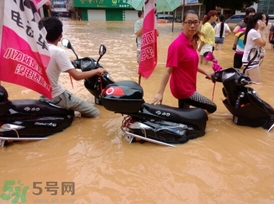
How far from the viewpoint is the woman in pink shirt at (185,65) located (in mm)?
2992

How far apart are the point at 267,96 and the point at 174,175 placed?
11.5 ft

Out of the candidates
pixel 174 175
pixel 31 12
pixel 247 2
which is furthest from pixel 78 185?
pixel 247 2

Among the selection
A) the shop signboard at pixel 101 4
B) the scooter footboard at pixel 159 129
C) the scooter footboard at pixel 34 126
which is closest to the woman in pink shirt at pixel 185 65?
the scooter footboard at pixel 159 129

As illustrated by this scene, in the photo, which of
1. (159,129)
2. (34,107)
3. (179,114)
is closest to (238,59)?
(179,114)

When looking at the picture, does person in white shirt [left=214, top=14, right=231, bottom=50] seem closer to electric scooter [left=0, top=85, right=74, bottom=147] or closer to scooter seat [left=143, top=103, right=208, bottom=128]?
scooter seat [left=143, top=103, right=208, bottom=128]

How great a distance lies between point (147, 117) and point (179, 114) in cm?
40

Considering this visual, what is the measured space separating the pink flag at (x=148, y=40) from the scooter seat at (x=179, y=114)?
26.0 inches

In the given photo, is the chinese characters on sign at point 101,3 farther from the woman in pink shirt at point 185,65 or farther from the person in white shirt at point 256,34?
the woman in pink shirt at point 185,65

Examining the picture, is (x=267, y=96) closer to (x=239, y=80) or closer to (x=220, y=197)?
(x=239, y=80)

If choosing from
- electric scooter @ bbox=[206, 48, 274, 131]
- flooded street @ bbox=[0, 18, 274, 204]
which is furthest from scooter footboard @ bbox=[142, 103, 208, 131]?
electric scooter @ bbox=[206, 48, 274, 131]

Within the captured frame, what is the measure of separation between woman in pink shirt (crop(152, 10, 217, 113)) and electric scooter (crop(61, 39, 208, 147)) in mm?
231

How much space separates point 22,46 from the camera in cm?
241

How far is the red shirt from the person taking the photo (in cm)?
302

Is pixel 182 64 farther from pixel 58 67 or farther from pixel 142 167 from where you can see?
pixel 58 67
